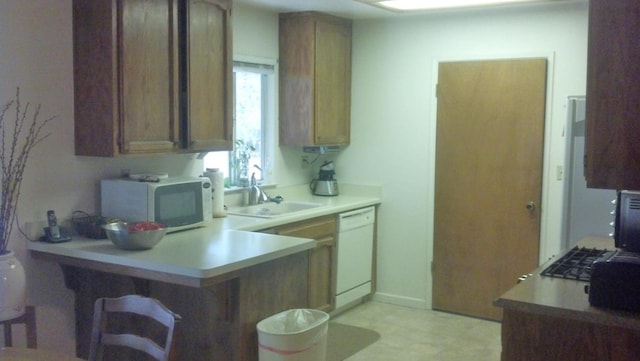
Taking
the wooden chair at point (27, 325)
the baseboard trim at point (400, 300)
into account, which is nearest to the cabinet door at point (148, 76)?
the wooden chair at point (27, 325)

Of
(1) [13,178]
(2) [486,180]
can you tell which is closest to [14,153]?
(1) [13,178]

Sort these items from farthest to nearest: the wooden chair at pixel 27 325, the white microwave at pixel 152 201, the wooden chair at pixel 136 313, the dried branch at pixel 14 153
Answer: the white microwave at pixel 152 201 → the dried branch at pixel 14 153 → the wooden chair at pixel 27 325 → the wooden chair at pixel 136 313

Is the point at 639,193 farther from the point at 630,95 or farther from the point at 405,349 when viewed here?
the point at 405,349

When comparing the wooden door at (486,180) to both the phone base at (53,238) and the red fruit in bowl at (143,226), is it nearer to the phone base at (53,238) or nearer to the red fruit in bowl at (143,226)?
the red fruit in bowl at (143,226)

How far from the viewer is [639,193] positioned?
9.30ft

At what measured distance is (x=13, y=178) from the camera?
3.12 m

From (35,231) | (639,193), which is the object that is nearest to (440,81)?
(639,193)

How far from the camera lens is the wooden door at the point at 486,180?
472 centimetres

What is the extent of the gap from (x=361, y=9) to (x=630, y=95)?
2872mm

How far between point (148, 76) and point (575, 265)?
2.33 metres

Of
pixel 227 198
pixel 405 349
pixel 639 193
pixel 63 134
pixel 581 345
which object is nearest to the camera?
pixel 581 345

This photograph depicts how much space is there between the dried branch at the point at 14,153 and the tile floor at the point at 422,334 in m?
2.17

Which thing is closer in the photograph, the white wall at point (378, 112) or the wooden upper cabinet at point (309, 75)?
the white wall at point (378, 112)

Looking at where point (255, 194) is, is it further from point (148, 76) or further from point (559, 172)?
point (559, 172)
